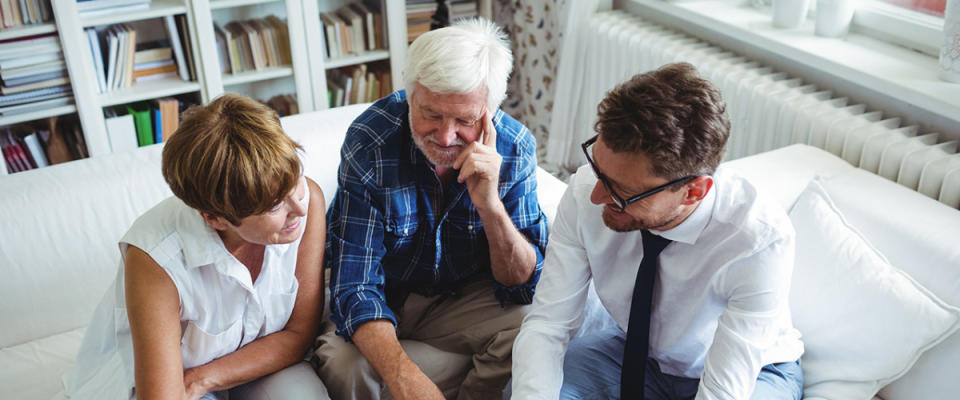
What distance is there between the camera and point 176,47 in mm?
2848

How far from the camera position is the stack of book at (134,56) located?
9.00 feet

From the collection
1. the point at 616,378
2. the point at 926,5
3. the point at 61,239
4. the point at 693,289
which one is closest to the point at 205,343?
the point at 61,239

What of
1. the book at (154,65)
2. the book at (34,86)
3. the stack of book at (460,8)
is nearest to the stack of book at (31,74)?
the book at (34,86)

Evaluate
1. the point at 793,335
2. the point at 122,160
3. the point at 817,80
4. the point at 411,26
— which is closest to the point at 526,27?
the point at 411,26

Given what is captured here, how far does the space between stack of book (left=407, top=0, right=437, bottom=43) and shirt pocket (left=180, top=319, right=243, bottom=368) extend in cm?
203

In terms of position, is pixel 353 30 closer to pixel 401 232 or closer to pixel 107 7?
pixel 107 7

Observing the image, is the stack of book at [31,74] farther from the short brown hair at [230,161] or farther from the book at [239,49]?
the short brown hair at [230,161]

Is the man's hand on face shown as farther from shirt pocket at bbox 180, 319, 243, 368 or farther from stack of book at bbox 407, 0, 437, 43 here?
stack of book at bbox 407, 0, 437, 43

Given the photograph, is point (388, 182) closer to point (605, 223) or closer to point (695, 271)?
point (605, 223)

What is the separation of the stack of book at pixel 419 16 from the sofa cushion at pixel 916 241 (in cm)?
199

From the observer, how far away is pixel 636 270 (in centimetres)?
143

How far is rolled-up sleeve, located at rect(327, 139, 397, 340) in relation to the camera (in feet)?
5.10

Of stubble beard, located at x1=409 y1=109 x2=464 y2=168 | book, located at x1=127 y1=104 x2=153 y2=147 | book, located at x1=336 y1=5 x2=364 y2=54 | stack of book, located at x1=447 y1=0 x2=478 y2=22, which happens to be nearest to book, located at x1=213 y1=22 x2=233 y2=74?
book, located at x1=127 y1=104 x2=153 y2=147

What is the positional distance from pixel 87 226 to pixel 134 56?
124 cm
